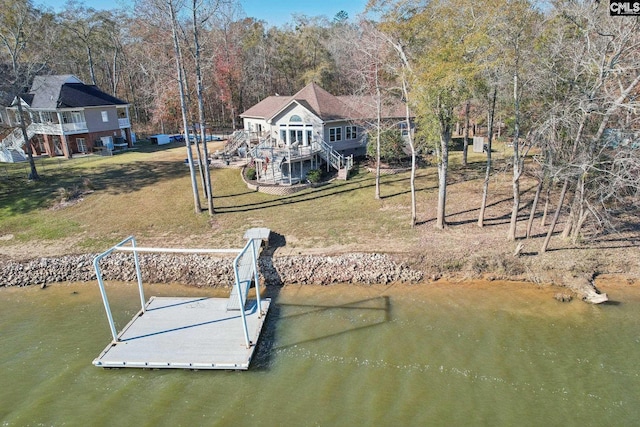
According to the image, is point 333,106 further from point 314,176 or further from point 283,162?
point 283,162

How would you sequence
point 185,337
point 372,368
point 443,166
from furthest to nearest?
point 443,166 < point 185,337 < point 372,368

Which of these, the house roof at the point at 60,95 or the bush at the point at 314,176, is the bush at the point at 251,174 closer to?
the bush at the point at 314,176

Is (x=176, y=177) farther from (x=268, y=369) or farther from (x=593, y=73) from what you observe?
(x=593, y=73)

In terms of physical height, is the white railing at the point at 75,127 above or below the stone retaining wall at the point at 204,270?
above

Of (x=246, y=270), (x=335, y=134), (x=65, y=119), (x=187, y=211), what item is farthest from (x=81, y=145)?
(x=246, y=270)

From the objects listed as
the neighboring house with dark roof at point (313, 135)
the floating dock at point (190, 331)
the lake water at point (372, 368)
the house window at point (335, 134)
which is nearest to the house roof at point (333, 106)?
the neighboring house with dark roof at point (313, 135)

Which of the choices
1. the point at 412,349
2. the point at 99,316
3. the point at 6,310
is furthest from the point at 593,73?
the point at 6,310

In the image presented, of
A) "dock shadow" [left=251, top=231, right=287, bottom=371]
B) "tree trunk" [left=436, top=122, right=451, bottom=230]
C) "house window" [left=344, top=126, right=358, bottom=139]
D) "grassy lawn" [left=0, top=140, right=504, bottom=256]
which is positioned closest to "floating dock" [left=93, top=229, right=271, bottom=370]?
"dock shadow" [left=251, top=231, right=287, bottom=371]
